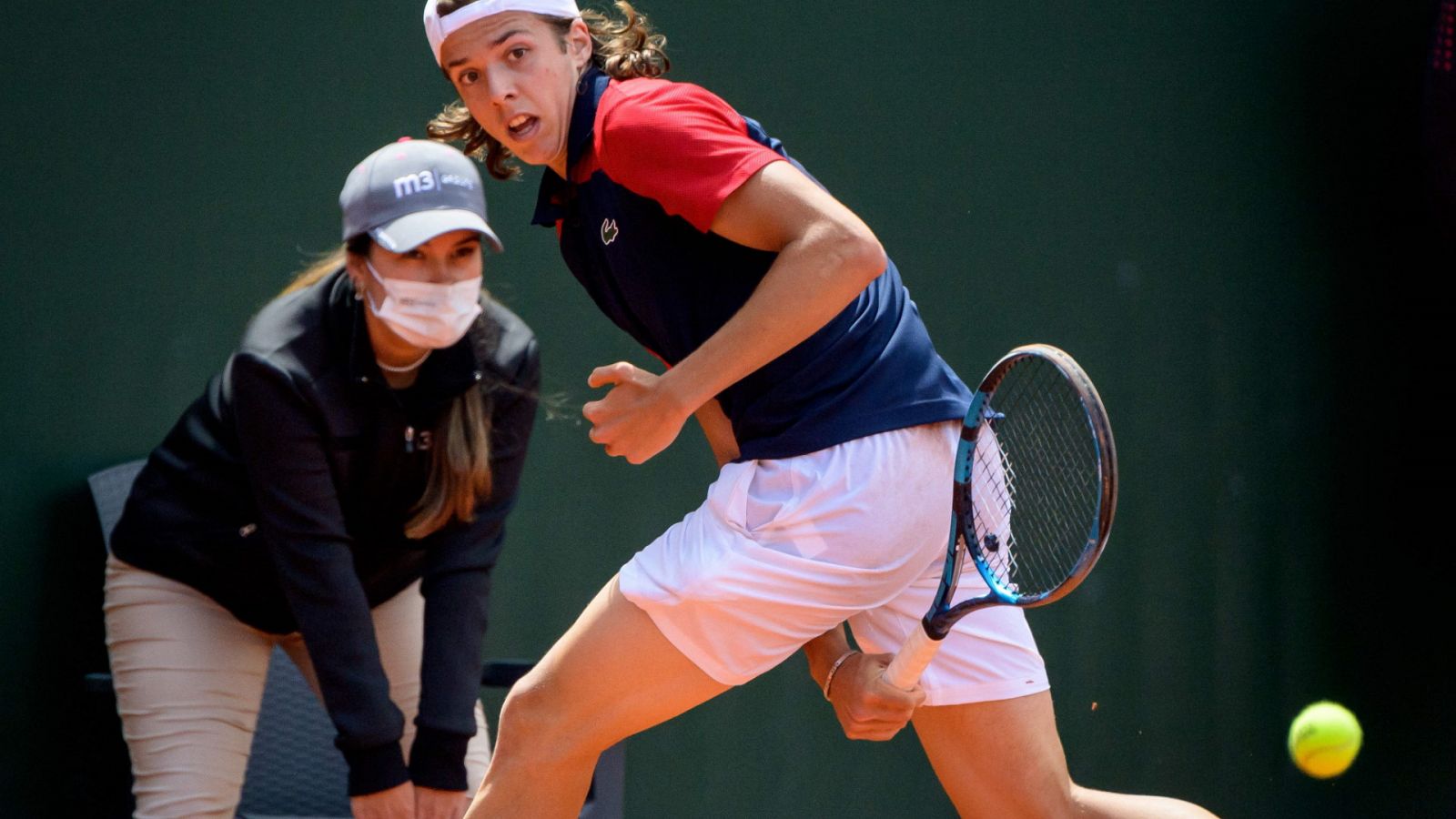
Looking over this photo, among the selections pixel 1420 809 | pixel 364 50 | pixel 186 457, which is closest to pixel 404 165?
pixel 186 457

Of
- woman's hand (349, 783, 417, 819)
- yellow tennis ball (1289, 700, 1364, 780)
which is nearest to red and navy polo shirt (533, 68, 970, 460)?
woman's hand (349, 783, 417, 819)

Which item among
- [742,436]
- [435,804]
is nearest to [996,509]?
[742,436]

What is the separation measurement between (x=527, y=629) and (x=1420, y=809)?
267 cm

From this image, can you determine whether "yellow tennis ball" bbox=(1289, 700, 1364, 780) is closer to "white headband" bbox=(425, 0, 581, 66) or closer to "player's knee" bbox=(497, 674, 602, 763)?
"player's knee" bbox=(497, 674, 602, 763)

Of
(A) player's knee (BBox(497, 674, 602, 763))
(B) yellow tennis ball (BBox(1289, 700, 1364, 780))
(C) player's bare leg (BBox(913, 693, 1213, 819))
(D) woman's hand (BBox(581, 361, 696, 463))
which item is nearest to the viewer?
(D) woman's hand (BBox(581, 361, 696, 463))

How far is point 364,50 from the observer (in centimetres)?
379

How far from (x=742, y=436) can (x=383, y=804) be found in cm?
104

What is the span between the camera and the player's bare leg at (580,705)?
216 cm

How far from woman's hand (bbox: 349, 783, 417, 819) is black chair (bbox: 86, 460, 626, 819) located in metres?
0.55

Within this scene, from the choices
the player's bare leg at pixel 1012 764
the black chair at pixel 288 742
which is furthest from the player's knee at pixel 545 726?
the black chair at pixel 288 742

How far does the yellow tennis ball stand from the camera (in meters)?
4.58

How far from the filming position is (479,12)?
241 centimetres

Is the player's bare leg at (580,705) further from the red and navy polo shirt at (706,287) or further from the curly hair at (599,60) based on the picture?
the curly hair at (599,60)

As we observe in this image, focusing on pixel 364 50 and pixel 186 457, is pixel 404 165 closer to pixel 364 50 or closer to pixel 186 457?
pixel 186 457
